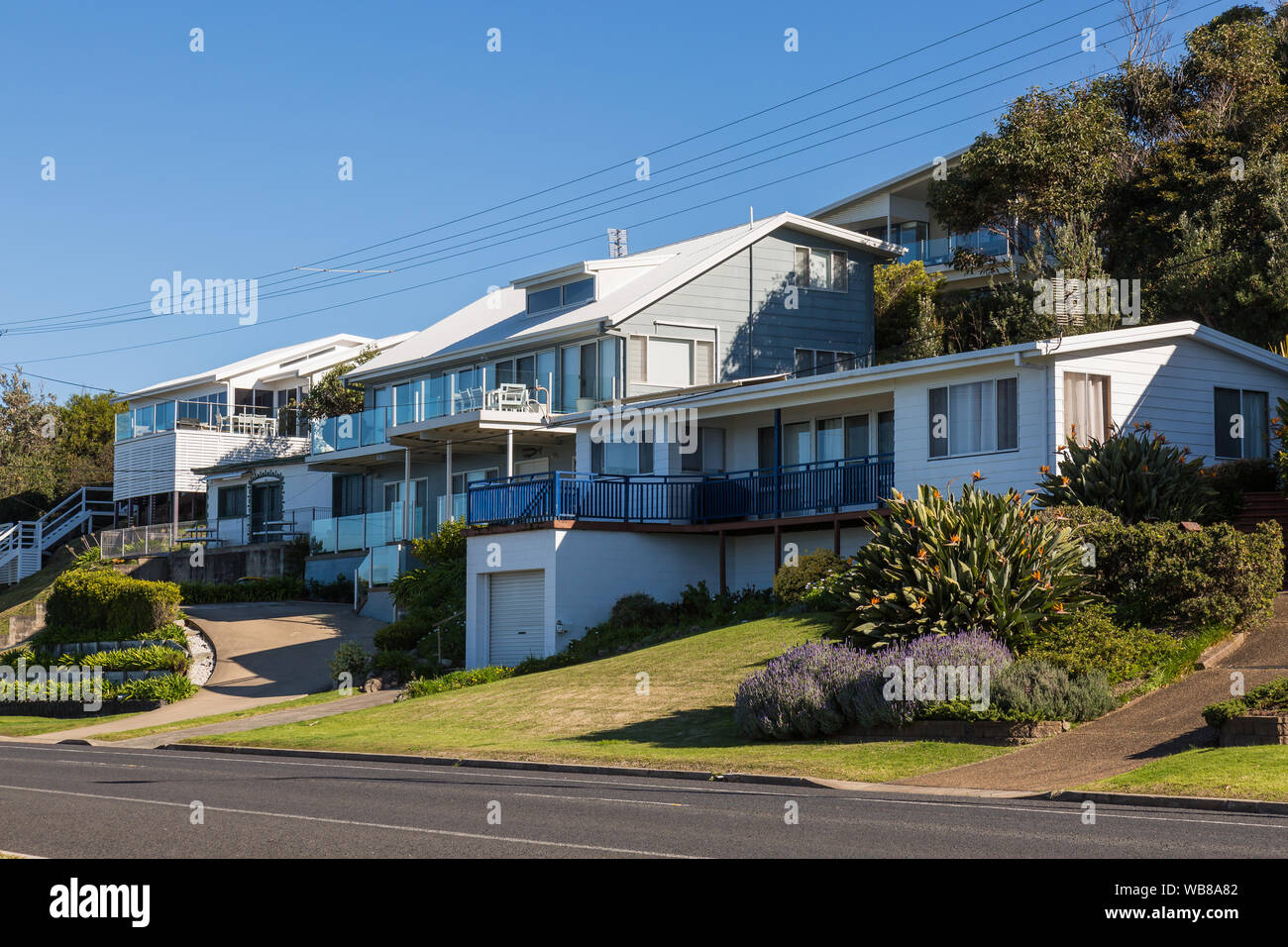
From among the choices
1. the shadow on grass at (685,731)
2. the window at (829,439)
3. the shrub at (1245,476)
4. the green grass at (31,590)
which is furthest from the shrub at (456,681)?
the green grass at (31,590)

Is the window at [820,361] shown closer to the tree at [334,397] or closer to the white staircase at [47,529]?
the tree at [334,397]

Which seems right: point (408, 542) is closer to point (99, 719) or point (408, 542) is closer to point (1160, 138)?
point (99, 719)

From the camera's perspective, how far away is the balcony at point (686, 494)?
104 feet

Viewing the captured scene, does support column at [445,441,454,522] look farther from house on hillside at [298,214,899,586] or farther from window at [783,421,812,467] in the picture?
window at [783,421,812,467]

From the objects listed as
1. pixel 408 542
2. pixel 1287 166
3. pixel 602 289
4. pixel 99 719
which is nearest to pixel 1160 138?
pixel 1287 166

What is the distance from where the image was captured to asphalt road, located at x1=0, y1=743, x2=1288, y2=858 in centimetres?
1075

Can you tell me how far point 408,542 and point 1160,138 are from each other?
81.7 feet

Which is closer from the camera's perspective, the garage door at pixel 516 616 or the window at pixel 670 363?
the garage door at pixel 516 616

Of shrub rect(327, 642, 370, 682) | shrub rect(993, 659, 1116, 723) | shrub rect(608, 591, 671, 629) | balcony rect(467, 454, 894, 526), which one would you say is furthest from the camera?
shrub rect(327, 642, 370, 682)

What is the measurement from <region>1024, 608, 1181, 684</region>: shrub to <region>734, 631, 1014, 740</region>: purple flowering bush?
0.70 meters

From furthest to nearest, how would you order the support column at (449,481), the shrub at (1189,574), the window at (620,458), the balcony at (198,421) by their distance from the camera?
the balcony at (198,421) < the support column at (449,481) < the window at (620,458) < the shrub at (1189,574)

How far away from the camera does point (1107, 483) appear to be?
24.7m

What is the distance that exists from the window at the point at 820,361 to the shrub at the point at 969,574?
21746mm

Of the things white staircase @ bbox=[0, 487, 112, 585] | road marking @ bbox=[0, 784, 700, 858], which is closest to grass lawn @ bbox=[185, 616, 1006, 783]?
road marking @ bbox=[0, 784, 700, 858]
